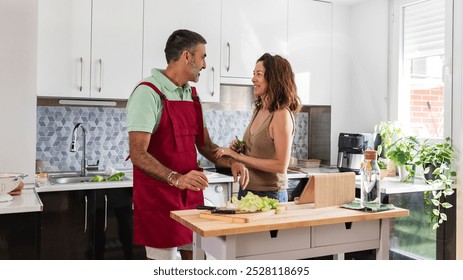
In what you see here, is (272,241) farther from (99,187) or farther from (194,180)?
(99,187)

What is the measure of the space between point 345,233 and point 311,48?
2262 mm

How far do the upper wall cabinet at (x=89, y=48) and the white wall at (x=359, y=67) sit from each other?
1.71 meters

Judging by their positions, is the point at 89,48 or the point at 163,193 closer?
the point at 163,193

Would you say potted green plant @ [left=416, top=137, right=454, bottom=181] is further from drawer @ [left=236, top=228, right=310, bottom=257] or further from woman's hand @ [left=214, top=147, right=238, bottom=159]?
drawer @ [left=236, top=228, right=310, bottom=257]

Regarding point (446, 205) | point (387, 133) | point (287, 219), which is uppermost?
point (387, 133)

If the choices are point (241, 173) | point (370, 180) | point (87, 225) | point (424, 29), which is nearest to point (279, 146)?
point (241, 173)

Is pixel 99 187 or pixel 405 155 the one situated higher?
pixel 405 155

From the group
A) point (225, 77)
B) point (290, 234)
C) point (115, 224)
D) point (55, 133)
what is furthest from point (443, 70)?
point (55, 133)

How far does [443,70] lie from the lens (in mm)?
3260

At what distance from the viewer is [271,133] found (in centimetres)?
237

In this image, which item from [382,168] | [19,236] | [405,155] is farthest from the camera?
[382,168]

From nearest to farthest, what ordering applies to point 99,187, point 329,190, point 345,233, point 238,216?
point 238,216 < point 345,233 < point 329,190 < point 99,187
